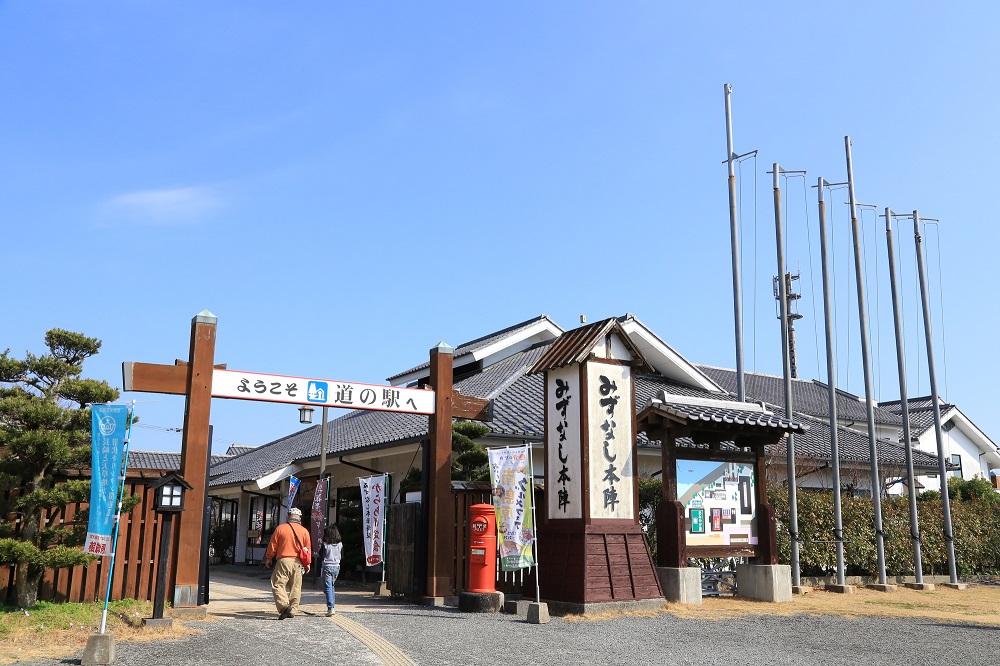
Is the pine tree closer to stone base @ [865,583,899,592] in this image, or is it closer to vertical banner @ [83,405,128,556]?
vertical banner @ [83,405,128,556]

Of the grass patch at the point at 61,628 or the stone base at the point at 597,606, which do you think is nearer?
the grass patch at the point at 61,628

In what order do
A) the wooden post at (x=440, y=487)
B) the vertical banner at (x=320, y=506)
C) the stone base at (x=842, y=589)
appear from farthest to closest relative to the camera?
1. the vertical banner at (x=320, y=506)
2. the stone base at (x=842, y=589)
3. the wooden post at (x=440, y=487)

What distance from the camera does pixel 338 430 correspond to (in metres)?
23.7

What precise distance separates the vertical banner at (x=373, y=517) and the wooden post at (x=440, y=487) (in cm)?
192

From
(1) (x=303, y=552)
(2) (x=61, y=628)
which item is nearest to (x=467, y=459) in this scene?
(1) (x=303, y=552)

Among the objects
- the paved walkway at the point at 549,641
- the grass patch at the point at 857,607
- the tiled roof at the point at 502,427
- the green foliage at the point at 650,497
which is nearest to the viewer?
the paved walkway at the point at 549,641

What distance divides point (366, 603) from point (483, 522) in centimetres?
270

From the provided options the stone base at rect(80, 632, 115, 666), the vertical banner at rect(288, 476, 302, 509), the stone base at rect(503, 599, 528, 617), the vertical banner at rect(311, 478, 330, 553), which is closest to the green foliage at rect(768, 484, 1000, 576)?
the stone base at rect(503, 599, 528, 617)

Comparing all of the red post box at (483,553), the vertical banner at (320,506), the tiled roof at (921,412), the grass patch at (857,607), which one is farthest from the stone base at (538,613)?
the tiled roof at (921,412)

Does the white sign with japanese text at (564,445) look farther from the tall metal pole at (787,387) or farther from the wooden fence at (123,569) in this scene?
the wooden fence at (123,569)

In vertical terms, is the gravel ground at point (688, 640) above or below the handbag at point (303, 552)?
below

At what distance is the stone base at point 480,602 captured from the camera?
448 inches

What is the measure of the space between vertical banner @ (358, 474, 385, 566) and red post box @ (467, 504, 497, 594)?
302 centimetres

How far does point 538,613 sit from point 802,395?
1069 inches
